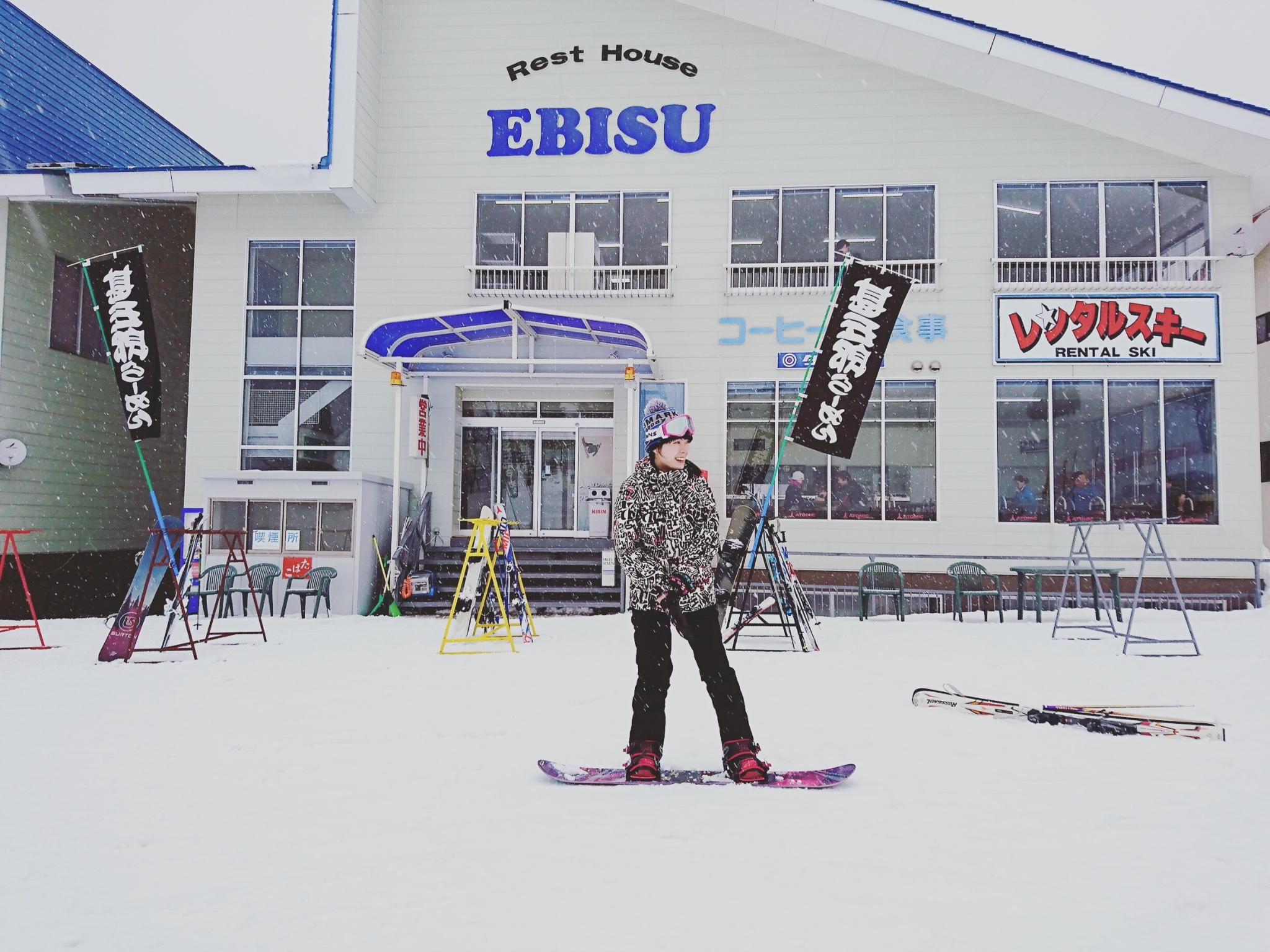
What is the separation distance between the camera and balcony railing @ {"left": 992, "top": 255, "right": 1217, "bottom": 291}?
41.3 feet

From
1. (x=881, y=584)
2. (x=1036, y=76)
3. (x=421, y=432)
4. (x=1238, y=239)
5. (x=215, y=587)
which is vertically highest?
(x=1036, y=76)

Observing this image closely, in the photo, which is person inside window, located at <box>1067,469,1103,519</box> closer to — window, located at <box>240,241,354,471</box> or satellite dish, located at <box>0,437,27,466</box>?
window, located at <box>240,241,354,471</box>

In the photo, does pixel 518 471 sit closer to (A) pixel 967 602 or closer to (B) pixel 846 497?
(B) pixel 846 497

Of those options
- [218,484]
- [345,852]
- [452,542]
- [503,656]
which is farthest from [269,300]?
[345,852]

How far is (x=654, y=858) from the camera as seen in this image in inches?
119

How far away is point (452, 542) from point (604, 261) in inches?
205

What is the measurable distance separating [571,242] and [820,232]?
3.99 metres

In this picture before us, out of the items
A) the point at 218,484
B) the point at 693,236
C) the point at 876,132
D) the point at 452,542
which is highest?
the point at 876,132

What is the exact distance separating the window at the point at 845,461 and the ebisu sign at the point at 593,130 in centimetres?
410

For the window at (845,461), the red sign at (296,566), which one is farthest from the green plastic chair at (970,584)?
the red sign at (296,566)

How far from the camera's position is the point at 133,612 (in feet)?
25.6

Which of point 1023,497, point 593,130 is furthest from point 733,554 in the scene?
point 593,130

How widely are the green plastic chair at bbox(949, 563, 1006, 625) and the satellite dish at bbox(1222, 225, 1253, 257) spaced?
5848 mm

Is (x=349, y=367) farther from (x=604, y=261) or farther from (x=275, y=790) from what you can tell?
(x=275, y=790)
